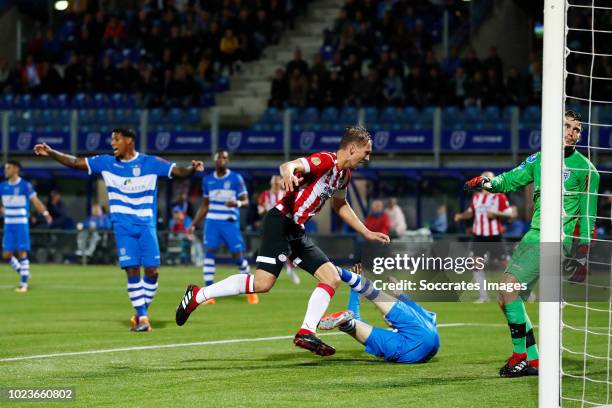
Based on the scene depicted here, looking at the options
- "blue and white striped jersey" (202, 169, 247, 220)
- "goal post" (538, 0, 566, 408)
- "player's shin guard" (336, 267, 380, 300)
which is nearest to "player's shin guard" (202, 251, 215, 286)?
"blue and white striped jersey" (202, 169, 247, 220)

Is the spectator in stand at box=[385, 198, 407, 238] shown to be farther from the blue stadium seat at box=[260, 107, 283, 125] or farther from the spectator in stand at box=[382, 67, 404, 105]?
the blue stadium seat at box=[260, 107, 283, 125]

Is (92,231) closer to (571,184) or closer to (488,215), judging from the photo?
(488,215)

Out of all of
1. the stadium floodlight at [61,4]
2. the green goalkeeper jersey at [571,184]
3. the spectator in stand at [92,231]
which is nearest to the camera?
the green goalkeeper jersey at [571,184]

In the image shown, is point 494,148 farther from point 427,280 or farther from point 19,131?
point 427,280

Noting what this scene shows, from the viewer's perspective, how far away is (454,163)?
95.0 ft

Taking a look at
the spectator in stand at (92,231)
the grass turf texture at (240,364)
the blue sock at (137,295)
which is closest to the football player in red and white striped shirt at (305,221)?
the grass turf texture at (240,364)

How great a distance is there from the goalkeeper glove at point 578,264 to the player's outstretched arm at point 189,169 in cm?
411

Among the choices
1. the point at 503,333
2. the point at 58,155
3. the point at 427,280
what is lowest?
the point at 503,333

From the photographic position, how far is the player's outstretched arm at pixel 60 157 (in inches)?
481

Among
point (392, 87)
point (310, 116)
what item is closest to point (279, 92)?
point (310, 116)

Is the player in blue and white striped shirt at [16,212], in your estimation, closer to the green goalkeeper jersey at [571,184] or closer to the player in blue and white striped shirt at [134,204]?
the player in blue and white striped shirt at [134,204]

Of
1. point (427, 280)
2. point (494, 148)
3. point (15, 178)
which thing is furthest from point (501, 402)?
point (494, 148)

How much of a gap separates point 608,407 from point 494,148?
66.9 feet

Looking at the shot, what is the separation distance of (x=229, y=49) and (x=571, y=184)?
84.0 ft
